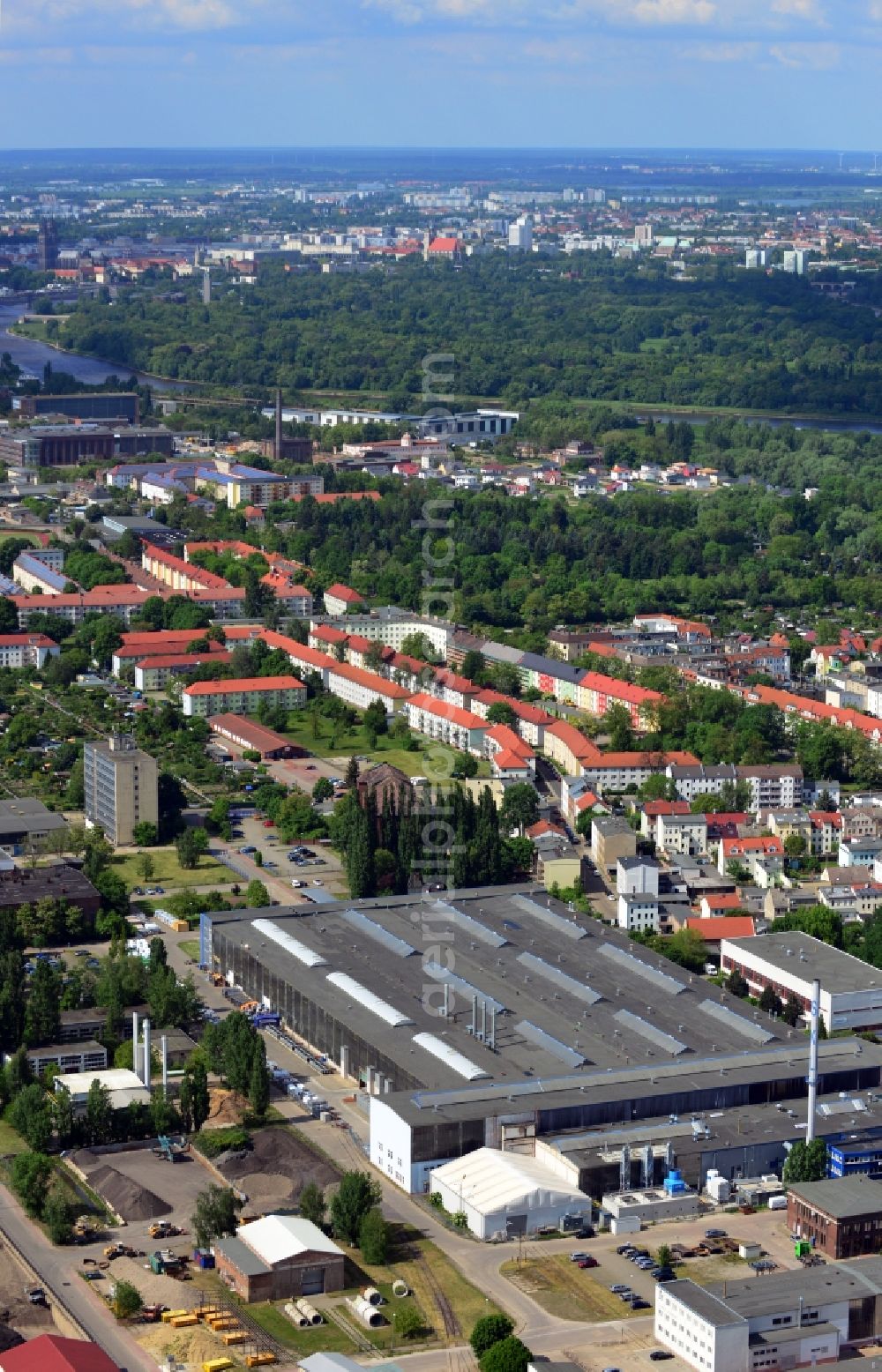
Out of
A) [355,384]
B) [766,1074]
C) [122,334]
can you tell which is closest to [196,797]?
[766,1074]

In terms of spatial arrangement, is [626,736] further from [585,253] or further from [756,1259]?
[585,253]

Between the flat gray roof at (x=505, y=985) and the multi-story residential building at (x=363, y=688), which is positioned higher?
the flat gray roof at (x=505, y=985)

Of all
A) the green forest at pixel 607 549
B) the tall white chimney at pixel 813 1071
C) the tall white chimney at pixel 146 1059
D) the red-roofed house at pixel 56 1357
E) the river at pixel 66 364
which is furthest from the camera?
the river at pixel 66 364

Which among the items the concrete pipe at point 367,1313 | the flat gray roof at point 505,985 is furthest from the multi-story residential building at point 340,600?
the concrete pipe at point 367,1313

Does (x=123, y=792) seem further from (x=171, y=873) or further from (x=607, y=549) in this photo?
(x=607, y=549)

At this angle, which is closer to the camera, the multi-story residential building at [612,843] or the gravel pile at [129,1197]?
the gravel pile at [129,1197]

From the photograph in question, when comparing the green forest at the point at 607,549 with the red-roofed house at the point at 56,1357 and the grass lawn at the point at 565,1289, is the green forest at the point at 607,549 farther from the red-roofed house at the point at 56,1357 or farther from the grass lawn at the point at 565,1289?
the red-roofed house at the point at 56,1357

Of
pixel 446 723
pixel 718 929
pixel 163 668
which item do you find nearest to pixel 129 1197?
pixel 718 929
